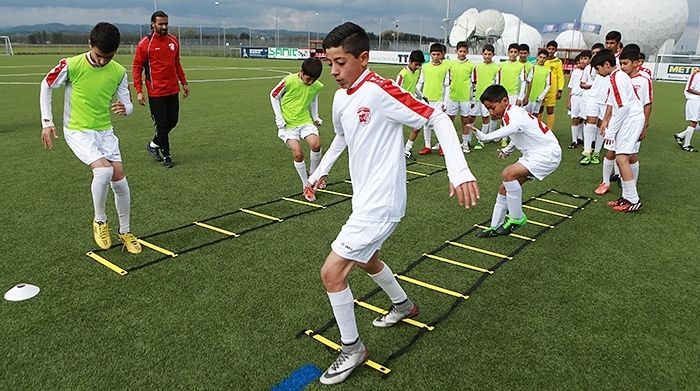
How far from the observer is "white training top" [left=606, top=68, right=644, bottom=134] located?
23.1ft

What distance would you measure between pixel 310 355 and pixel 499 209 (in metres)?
3.30

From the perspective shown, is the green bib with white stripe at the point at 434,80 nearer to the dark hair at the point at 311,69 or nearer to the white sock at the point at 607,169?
the white sock at the point at 607,169

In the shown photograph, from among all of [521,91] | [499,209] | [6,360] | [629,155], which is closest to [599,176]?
[629,155]

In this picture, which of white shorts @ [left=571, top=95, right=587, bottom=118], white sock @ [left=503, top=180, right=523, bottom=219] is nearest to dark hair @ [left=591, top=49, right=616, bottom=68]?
white sock @ [left=503, top=180, right=523, bottom=219]

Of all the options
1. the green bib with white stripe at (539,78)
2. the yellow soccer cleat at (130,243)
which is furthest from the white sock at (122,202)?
the green bib with white stripe at (539,78)

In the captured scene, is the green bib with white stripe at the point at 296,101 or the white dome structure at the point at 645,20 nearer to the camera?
the green bib with white stripe at the point at 296,101

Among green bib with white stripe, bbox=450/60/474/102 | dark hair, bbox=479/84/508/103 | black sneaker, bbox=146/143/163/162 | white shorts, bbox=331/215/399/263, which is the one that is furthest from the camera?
green bib with white stripe, bbox=450/60/474/102

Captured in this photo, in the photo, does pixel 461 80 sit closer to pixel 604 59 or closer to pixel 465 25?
pixel 604 59

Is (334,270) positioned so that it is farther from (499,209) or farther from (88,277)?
(499,209)

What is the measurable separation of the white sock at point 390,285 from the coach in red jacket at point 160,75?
6.34 meters

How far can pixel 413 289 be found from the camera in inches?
181

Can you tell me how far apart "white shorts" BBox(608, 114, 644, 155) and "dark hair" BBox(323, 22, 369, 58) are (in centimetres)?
561

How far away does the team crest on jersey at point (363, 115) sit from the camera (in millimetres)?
3066

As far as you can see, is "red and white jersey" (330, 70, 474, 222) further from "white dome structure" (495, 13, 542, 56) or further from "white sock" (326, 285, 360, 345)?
"white dome structure" (495, 13, 542, 56)
